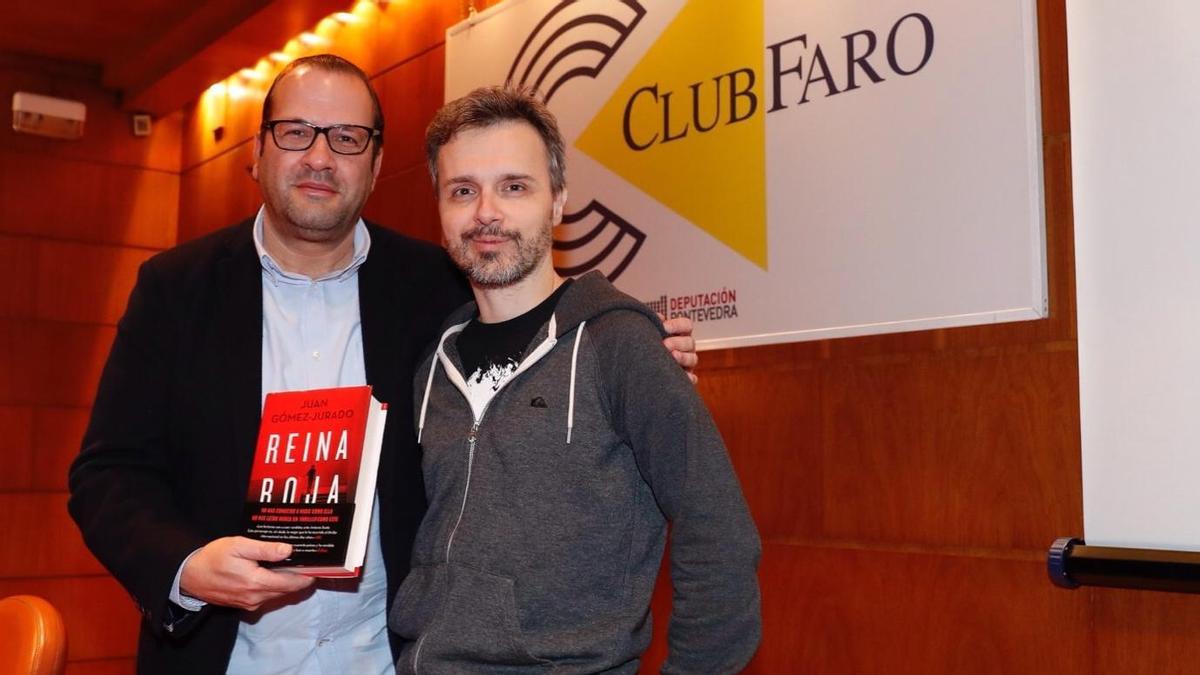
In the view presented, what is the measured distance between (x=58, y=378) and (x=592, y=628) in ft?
19.9

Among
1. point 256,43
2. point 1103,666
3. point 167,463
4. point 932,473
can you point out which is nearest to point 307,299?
point 167,463

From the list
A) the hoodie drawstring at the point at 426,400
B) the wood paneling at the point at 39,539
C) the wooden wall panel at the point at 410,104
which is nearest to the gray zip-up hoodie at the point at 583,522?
the hoodie drawstring at the point at 426,400

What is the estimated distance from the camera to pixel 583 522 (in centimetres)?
166

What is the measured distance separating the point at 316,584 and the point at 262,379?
360mm

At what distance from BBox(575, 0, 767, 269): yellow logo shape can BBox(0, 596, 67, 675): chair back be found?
1956 millimetres

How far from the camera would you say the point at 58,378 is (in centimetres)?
684

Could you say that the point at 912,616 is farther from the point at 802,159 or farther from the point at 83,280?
the point at 83,280

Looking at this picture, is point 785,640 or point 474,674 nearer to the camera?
point 474,674

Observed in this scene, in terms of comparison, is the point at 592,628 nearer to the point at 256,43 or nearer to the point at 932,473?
the point at 932,473

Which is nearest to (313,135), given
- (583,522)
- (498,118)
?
(498,118)

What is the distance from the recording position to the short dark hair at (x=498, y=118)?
6.14 ft

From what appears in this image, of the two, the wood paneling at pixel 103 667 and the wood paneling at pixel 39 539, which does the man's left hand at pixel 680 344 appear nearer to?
the wood paneling at pixel 39 539

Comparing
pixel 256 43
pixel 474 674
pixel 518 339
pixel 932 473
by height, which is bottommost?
pixel 474 674

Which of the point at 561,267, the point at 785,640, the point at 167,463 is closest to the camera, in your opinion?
the point at 167,463
